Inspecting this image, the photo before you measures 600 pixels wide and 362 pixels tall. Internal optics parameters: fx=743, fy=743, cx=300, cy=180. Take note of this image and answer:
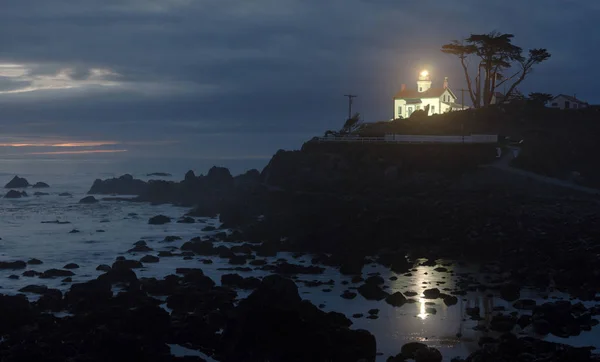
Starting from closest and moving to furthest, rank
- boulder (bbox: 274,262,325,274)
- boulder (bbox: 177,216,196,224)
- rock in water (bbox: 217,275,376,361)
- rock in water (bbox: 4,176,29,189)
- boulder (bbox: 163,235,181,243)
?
rock in water (bbox: 217,275,376,361) → boulder (bbox: 274,262,325,274) → boulder (bbox: 163,235,181,243) → boulder (bbox: 177,216,196,224) → rock in water (bbox: 4,176,29,189)

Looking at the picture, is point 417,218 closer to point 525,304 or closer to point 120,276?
point 525,304

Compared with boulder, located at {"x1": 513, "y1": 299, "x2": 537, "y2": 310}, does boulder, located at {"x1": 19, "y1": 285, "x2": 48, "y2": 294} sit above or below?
below

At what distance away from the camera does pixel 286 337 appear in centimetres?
1742

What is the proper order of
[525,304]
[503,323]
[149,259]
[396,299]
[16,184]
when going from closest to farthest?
[503,323]
[525,304]
[396,299]
[149,259]
[16,184]

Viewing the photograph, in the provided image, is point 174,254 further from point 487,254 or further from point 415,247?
point 487,254

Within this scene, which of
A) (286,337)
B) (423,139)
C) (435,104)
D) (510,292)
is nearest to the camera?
(286,337)

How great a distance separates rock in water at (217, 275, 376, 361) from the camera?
17.1 meters

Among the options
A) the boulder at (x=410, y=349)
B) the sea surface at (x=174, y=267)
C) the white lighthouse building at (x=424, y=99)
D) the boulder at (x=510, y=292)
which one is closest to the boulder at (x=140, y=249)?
the sea surface at (x=174, y=267)

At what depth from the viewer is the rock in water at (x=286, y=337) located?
56.1ft

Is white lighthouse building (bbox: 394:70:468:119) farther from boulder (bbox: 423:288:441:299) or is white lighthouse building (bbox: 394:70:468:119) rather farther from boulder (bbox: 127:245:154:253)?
boulder (bbox: 423:288:441:299)

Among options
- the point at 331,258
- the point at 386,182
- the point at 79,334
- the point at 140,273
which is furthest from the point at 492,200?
the point at 79,334

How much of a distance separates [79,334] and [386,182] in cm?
3157

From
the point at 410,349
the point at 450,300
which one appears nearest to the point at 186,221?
the point at 450,300

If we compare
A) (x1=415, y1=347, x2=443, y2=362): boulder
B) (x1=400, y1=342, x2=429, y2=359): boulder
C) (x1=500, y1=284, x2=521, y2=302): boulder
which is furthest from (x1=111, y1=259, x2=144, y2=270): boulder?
(x1=415, y1=347, x2=443, y2=362): boulder
